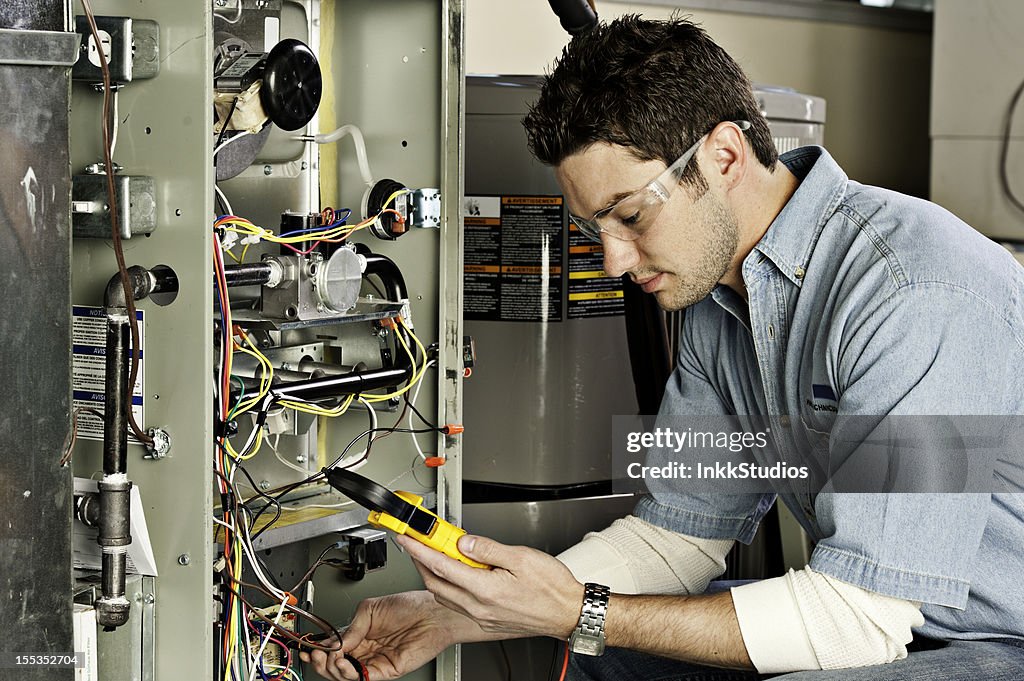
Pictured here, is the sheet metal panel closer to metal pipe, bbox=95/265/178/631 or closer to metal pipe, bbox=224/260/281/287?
metal pipe, bbox=95/265/178/631

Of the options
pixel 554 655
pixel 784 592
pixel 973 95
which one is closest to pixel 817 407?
pixel 784 592

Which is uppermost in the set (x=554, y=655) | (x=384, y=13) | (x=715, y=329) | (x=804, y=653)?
(x=384, y=13)

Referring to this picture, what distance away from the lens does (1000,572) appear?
145 centimetres

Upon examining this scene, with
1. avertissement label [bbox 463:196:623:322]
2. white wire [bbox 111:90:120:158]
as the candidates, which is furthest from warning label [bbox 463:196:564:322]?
white wire [bbox 111:90:120:158]

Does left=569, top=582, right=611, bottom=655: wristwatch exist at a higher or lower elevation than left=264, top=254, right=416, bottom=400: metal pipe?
lower

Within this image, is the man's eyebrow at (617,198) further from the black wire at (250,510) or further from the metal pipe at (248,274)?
the black wire at (250,510)

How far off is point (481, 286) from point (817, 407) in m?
0.75

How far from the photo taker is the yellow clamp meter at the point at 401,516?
1.34 metres

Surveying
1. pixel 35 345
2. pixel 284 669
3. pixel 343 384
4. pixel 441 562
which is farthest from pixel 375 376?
pixel 35 345

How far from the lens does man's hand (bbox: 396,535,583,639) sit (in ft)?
4.44

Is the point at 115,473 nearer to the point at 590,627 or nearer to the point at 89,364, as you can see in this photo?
the point at 89,364

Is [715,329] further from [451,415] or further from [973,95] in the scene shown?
[973,95]

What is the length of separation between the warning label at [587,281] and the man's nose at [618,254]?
20.3 inches

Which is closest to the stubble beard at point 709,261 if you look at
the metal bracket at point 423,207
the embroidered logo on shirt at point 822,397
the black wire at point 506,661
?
the embroidered logo on shirt at point 822,397
